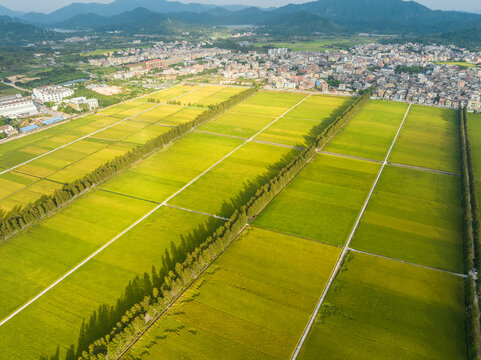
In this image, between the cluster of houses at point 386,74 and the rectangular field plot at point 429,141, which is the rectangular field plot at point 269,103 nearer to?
the cluster of houses at point 386,74

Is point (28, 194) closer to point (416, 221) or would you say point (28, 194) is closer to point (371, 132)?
point (416, 221)

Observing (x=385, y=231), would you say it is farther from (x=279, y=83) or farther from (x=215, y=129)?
(x=279, y=83)

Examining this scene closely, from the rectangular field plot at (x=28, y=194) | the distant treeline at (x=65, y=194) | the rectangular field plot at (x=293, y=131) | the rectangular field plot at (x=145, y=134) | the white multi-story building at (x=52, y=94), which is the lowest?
the rectangular field plot at (x=28, y=194)

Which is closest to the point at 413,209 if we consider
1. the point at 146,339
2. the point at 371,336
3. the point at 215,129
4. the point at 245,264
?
the point at 371,336

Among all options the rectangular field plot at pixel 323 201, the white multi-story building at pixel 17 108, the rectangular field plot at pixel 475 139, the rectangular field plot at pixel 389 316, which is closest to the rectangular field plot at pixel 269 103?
the rectangular field plot at pixel 323 201

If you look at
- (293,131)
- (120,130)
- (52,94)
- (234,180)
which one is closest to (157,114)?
(120,130)

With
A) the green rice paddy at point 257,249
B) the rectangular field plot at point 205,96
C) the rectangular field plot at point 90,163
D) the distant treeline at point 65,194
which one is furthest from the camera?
the rectangular field plot at point 205,96

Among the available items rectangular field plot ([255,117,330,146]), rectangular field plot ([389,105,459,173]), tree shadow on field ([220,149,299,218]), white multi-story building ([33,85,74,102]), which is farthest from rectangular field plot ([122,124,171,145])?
rectangular field plot ([389,105,459,173])
